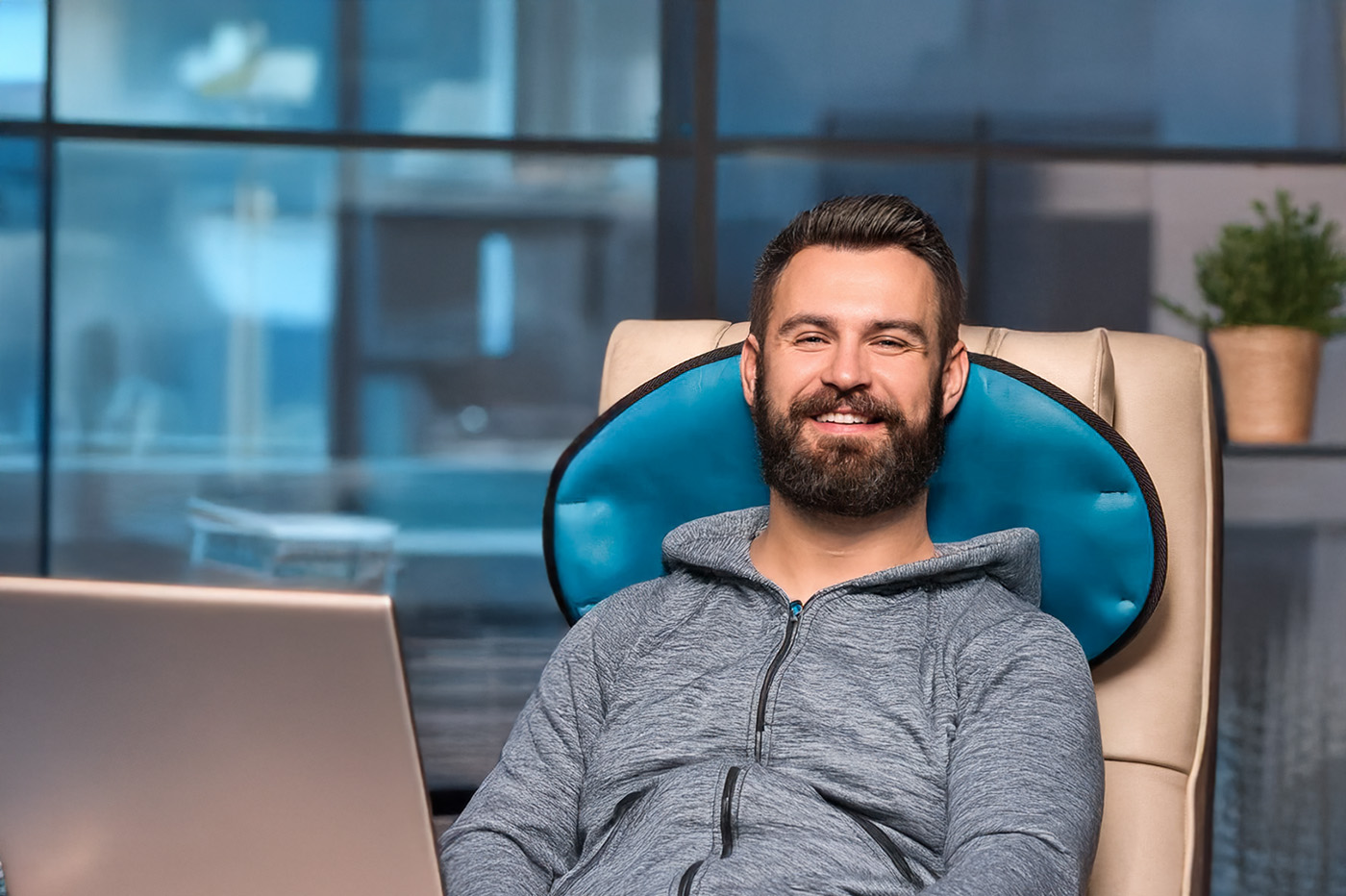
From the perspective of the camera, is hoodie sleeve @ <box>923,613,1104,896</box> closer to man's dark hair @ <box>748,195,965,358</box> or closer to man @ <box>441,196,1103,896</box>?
man @ <box>441,196,1103,896</box>

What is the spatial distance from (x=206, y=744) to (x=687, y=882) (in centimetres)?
46

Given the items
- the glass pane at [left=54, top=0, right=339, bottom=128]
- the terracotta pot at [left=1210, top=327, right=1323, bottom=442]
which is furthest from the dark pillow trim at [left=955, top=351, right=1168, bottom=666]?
the glass pane at [left=54, top=0, right=339, bottom=128]

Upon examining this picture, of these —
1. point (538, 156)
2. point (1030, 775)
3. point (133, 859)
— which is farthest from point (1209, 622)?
point (538, 156)

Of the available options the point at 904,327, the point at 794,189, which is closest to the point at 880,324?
the point at 904,327

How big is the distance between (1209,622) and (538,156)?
97.6 inches

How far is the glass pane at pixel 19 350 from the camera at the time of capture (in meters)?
3.16

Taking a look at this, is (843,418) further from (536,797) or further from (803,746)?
(536,797)

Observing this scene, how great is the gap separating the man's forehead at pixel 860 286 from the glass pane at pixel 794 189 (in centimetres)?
203

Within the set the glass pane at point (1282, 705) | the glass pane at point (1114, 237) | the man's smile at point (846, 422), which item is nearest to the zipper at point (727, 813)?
the man's smile at point (846, 422)

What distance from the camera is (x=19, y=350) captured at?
3.19 meters

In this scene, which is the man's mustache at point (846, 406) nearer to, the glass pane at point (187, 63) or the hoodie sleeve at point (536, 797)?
the hoodie sleeve at point (536, 797)

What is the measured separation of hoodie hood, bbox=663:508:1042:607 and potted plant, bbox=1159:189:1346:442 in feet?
5.80

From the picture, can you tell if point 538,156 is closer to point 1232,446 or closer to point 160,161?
point 160,161

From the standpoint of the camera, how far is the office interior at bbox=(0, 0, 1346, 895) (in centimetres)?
322
